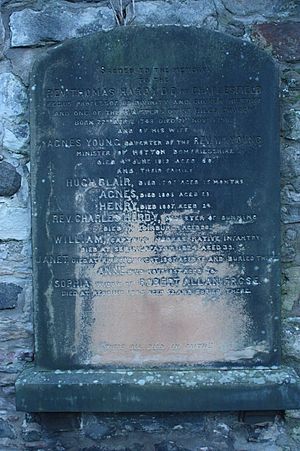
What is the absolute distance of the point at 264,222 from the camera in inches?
110

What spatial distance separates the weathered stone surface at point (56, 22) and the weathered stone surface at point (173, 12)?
168mm

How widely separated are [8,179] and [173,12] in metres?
1.27

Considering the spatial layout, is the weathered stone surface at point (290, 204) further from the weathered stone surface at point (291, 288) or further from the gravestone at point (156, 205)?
the weathered stone surface at point (291, 288)

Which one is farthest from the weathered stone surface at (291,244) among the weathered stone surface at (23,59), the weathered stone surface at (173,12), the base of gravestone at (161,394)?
the weathered stone surface at (23,59)

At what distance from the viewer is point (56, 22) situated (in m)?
2.87

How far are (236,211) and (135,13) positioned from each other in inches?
47.4

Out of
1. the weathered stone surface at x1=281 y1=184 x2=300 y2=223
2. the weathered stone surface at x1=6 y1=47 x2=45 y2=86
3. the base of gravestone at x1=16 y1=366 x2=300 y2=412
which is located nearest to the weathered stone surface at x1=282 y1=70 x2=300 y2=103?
the weathered stone surface at x1=281 y1=184 x2=300 y2=223

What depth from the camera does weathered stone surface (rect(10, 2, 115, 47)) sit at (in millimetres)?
2871

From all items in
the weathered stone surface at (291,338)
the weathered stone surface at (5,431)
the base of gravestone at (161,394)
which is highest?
the weathered stone surface at (291,338)

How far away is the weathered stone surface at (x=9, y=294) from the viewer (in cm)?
291

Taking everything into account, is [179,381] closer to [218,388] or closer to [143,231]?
[218,388]

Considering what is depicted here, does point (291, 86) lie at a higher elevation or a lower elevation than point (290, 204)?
higher

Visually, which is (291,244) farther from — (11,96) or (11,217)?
(11,96)

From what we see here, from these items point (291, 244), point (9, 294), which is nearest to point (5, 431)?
point (9, 294)
